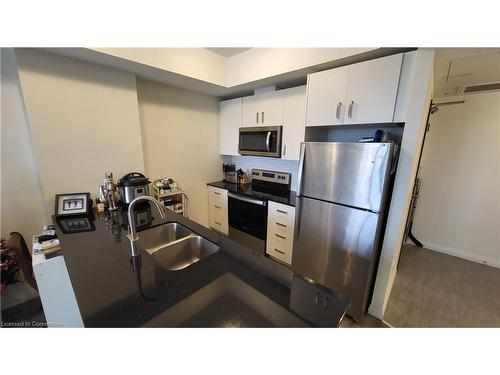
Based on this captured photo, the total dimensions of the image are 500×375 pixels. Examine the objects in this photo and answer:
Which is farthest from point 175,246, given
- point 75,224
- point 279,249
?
point 279,249

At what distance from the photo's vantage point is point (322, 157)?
158 cm

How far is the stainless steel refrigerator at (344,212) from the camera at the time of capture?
4.51ft

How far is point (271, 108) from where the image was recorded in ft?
7.52

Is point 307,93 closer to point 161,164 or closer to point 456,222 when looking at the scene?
point 161,164

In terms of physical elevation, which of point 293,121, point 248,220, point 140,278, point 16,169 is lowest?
point 248,220

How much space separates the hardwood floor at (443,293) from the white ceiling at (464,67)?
6.99 feet

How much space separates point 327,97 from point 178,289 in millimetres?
1840

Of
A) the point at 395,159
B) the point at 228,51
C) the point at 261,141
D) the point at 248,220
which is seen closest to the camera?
the point at 395,159

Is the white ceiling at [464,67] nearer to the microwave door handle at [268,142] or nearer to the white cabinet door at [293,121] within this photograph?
the white cabinet door at [293,121]

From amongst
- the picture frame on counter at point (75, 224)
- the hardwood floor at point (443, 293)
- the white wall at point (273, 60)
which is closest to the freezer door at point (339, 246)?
the hardwood floor at point (443, 293)

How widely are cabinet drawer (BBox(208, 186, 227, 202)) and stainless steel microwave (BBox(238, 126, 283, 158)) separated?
0.62 m

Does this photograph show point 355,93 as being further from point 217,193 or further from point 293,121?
point 217,193
